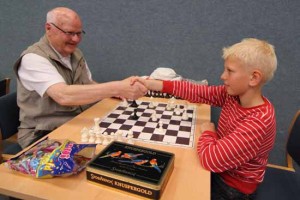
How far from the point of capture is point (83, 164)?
922 mm

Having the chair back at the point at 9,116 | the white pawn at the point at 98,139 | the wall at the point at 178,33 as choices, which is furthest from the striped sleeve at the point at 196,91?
the chair back at the point at 9,116

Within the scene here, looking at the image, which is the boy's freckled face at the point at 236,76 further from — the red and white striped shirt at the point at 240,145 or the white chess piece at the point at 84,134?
the white chess piece at the point at 84,134

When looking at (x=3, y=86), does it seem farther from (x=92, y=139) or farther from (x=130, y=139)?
(x=130, y=139)

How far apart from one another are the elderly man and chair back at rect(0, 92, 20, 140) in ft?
0.26

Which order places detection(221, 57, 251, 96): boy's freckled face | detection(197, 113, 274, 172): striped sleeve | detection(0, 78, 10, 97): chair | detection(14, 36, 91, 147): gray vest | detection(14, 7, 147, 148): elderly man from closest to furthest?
detection(197, 113, 274, 172): striped sleeve, detection(221, 57, 251, 96): boy's freckled face, detection(14, 7, 147, 148): elderly man, detection(14, 36, 91, 147): gray vest, detection(0, 78, 10, 97): chair

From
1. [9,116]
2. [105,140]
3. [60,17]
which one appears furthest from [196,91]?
[9,116]

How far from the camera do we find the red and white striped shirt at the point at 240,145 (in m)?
0.95

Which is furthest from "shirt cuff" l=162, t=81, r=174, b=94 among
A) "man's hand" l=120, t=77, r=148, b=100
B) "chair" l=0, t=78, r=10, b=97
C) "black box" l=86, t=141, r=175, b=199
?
"chair" l=0, t=78, r=10, b=97

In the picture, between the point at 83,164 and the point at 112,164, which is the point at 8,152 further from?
the point at 112,164

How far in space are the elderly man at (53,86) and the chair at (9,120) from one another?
0.08 m

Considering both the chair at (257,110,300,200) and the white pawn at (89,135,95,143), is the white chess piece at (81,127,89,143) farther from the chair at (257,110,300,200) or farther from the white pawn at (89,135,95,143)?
the chair at (257,110,300,200)

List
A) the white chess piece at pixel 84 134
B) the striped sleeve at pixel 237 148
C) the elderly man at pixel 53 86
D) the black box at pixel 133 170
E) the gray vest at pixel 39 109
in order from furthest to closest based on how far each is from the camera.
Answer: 1. the gray vest at pixel 39 109
2. the elderly man at pixel 53 86
3. the white chess piece at pixel 84 134
4. the striped sleeve at pixel 237 148
5. the black box at pixel 133 170

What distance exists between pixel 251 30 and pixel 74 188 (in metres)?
1.74

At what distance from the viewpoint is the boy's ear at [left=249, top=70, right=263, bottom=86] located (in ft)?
3.36
